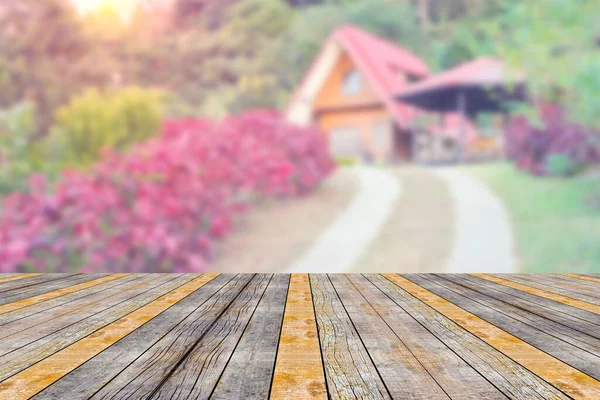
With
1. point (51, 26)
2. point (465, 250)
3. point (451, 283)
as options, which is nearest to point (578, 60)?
point (465, 250)

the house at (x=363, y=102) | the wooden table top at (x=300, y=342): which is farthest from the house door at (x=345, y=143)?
the wooden table top at (x=300, y=342)

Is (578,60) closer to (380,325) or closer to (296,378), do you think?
(380,325)

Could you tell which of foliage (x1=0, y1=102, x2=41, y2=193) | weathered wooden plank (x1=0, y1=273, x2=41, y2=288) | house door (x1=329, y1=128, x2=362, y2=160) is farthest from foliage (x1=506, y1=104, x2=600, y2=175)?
foliage (x1=0, y1=102, x2=41, y2=193)

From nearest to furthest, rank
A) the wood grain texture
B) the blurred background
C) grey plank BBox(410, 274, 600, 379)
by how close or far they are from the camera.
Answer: grey plank BBox(410, 274, 600, 379) → the wood grain texture → the blurred background

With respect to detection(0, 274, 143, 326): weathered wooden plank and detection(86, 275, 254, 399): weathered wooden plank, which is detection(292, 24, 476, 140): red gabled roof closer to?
detection(0, 274, 143, 326): weathered wooden plank

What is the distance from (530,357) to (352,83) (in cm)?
334

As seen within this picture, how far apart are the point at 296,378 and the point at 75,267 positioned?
267cm

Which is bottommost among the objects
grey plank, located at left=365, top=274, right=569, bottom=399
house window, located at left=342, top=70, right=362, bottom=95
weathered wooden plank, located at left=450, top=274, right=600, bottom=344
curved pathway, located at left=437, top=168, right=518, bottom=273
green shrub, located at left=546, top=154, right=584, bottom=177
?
grey plank, located at left=365, top=274, right=569, bottom=399

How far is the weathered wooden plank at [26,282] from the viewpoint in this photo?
7.72 feet

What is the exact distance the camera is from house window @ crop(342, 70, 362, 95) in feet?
14.1

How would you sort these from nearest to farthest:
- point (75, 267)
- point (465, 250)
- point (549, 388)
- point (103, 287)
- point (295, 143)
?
point (549, 388) → point (103, 287) → point (75, 267) → point (465, 250) → point (295, 143)

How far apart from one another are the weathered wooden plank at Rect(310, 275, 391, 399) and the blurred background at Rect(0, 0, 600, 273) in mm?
2220

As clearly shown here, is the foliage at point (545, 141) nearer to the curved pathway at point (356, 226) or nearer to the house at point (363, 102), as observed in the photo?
the house at point (363, 102)

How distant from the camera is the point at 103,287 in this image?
2.41 m
